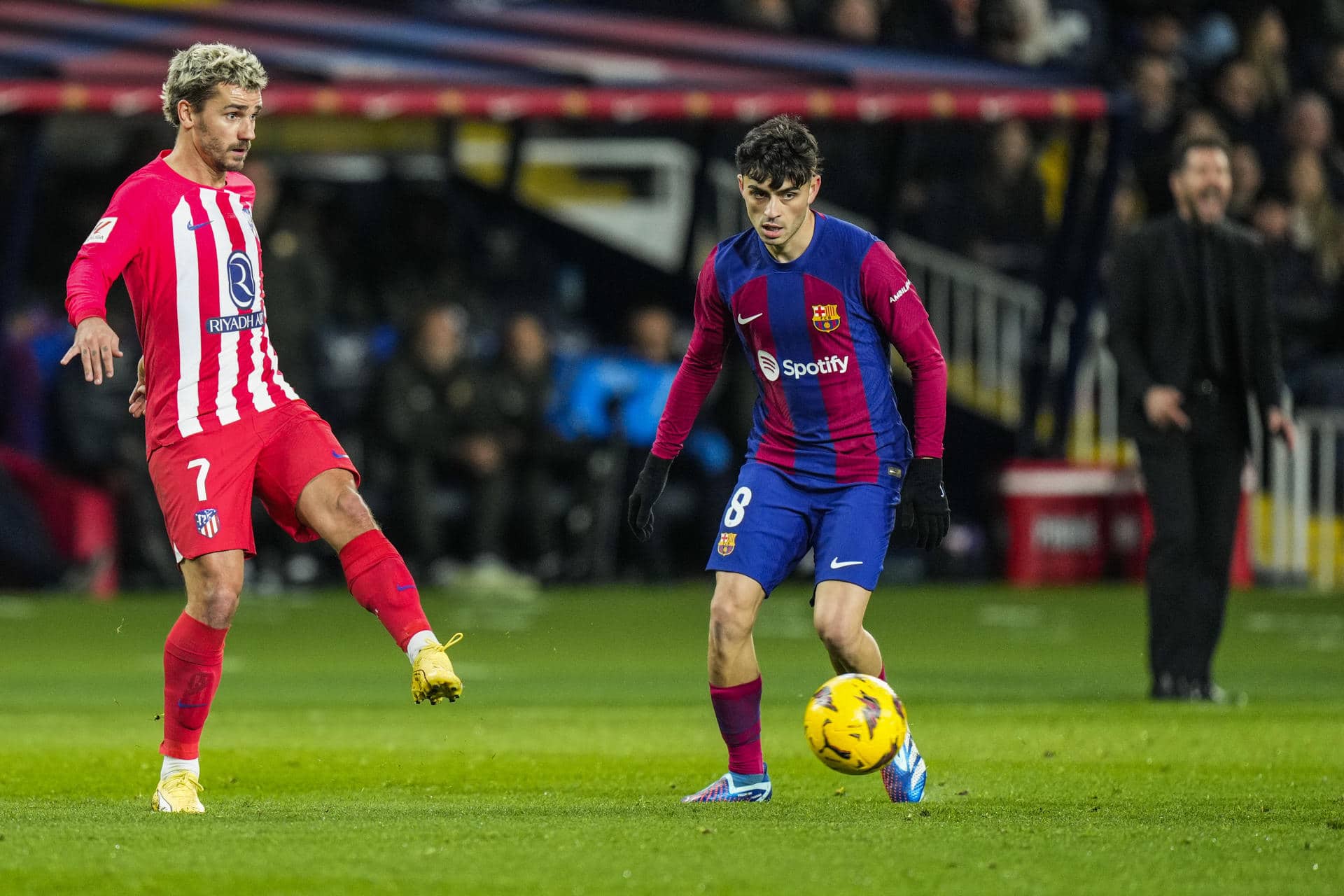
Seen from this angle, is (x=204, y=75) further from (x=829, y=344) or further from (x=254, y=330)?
(x=829, y=344)

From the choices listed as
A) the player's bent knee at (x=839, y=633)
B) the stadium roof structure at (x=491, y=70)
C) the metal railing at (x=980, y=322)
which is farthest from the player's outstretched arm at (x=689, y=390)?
the metal railing at (x=980, y=322)

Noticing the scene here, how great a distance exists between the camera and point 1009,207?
19.6m

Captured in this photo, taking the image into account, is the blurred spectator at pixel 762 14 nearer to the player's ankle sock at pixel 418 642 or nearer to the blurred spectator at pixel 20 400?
the blurred spectator at pixel 20 400

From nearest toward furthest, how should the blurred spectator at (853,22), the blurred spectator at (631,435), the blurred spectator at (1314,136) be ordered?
1. the blurred spectator at (631,435)
2. the blurred spectator at (853,22)
3. the blurred spectator at (1314,136)

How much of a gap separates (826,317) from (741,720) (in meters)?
1.23

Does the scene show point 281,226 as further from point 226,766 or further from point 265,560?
point 226,766

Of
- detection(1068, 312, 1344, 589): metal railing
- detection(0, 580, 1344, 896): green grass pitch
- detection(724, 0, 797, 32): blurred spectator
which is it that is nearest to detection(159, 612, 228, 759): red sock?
detection(0, 580, 1344, 896): green grass pitch

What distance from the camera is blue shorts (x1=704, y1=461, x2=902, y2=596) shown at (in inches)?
274

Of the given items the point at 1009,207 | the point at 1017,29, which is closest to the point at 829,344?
the point at 1009,207

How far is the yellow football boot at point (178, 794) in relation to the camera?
22.3ft

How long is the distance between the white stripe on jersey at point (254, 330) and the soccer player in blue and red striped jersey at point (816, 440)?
52.2 inches

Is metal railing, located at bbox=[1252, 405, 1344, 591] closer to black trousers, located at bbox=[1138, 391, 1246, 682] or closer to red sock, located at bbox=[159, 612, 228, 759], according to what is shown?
black trousers, located at bbox=[1138, 391, 1246, 682]

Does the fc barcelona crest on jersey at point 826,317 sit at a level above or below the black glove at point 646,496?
above

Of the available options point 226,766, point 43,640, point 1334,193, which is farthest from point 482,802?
point 1334,193
